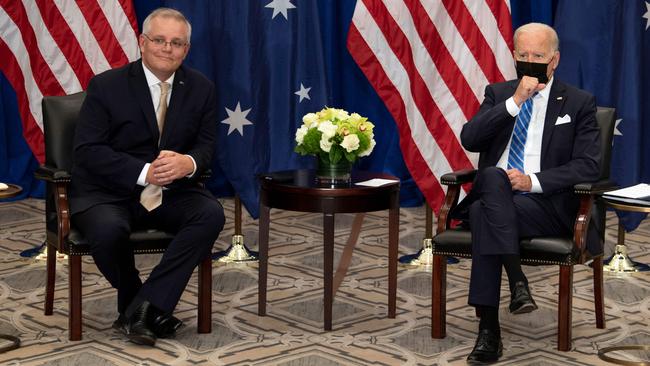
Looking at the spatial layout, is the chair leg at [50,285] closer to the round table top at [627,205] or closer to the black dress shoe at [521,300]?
the black dress shoe at [521,300]

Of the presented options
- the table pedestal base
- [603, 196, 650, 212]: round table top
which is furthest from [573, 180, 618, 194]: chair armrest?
the table pedestal base

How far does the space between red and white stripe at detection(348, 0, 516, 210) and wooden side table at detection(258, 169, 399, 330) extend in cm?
130

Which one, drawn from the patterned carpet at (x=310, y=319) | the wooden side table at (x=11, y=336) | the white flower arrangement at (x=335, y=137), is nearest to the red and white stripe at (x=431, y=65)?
the patterned carpet at (x=310, y=319)

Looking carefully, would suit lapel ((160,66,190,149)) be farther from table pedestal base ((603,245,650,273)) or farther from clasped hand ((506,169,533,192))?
table pedestal base ((603,245,650,273))

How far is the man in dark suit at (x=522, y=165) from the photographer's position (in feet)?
15.9

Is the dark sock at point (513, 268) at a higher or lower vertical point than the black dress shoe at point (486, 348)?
higher

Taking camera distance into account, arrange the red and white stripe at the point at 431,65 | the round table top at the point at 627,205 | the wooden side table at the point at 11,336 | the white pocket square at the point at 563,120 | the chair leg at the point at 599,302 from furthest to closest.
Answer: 1. the red and white stripe at the point at 431,65
2. the chair leg at the point at 599,302
3. the white pocket square at the point at 563,120
4. the wooden side table at the point at 11,336
5. the round table top at the point at 627,205

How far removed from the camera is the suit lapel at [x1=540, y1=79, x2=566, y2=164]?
17.2 feet

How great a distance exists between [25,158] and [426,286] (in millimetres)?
3541

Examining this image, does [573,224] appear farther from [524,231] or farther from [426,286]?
[426,286]

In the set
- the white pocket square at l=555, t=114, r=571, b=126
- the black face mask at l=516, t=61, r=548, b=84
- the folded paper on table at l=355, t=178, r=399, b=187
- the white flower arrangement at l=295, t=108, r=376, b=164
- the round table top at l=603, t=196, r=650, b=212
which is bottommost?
the round table top at l=603, t=196, r=650, b=212

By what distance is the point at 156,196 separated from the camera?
5230mm

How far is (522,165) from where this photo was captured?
17.5 ft

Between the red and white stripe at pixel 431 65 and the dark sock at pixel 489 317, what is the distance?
1880 mm
